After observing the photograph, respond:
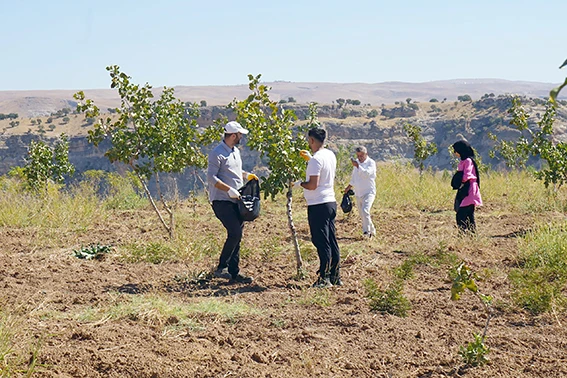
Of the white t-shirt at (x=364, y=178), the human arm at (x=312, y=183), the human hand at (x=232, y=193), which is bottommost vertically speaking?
→ the white t-shirt at (x=364, y=178)

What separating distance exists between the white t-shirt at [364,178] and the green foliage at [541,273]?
2.68 metres

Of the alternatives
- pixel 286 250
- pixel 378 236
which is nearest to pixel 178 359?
pixel 286 250

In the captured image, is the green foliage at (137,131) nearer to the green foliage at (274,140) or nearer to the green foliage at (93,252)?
the green foliage at (93,252)

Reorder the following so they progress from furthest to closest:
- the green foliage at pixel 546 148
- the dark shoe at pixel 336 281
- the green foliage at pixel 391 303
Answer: the green foliage at pixel 546 148
the dark shoe at pixel 336 281
the green foliage at pixel 391 303

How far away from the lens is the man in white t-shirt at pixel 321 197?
24.0 ft

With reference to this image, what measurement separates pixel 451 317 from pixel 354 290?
133 centimetres

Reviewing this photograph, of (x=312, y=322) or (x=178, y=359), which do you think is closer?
(x=178, y=359)

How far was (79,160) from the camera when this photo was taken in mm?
74500

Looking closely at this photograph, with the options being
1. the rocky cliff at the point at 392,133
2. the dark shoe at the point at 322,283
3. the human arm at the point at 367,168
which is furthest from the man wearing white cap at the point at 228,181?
the rocky cliff at the point at 392,133

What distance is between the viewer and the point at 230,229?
7.73 metres

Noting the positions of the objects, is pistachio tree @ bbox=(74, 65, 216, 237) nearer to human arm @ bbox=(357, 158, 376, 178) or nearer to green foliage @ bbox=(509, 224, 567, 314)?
human arm @ bbox=(357, 158, 376, 178)

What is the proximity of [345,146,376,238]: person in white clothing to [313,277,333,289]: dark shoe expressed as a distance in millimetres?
3541

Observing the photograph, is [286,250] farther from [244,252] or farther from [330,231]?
[330,231]

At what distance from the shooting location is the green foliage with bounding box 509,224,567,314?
6371mm
